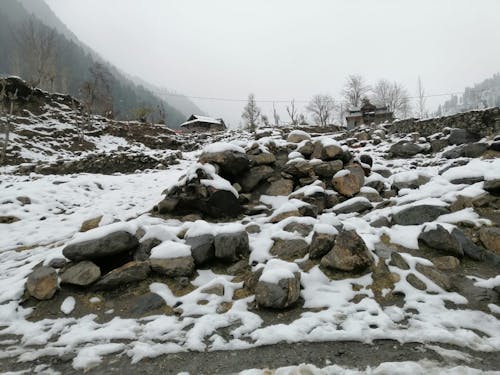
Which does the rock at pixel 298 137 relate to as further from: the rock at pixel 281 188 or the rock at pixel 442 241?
the rock at pixel 442 241

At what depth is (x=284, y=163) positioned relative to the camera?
356 inches

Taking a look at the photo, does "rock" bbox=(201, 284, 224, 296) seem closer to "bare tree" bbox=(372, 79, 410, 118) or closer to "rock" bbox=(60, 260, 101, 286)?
"rock" bbox=(60, 260, 101, 286)

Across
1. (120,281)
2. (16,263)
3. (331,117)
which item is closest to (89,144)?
(16,263)

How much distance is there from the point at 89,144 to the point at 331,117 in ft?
235

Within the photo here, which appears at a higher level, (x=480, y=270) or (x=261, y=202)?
(x=261, y=202)

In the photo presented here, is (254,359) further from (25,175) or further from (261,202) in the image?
(25,175)

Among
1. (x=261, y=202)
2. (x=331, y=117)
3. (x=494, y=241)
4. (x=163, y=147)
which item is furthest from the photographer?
(x=331, y=117)

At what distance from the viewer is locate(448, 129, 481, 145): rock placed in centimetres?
1177

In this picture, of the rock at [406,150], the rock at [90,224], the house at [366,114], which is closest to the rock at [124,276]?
the rock at [90,224]

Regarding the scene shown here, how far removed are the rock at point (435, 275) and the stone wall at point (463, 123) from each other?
1122cm

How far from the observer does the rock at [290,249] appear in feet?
16.3

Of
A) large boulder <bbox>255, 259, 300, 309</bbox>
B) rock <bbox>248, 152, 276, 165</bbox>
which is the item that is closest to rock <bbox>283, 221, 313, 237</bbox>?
large boulder <bbox>255, 259, 300, 309</bbox>

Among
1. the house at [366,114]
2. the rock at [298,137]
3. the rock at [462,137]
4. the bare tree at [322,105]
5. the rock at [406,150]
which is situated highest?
the bare tree at [322,105]

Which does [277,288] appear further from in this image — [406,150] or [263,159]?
[406,150]
